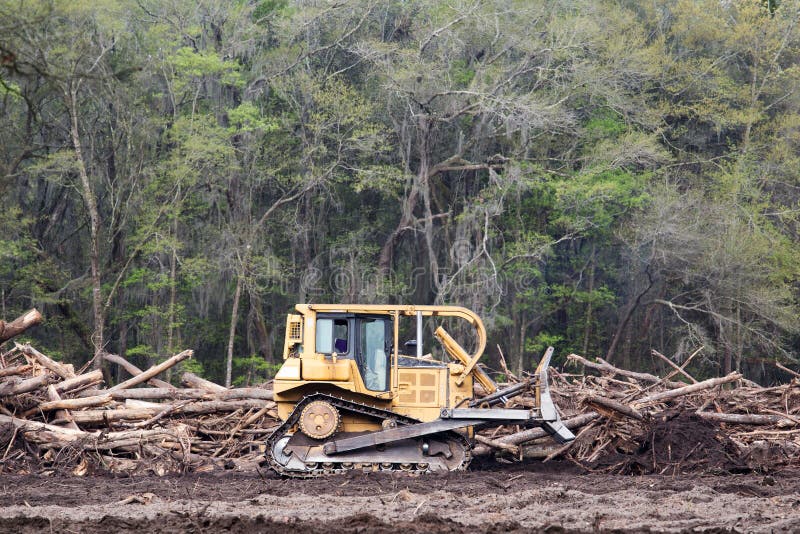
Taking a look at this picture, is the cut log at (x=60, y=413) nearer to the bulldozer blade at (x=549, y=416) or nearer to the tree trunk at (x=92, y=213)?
the bulldozer blade at (x=549, y=416)

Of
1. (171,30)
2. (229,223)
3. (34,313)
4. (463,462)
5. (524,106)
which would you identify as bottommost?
(463,462)

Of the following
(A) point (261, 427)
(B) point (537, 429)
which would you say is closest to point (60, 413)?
(A) point (261, 427)

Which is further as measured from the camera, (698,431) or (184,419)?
(184,419)

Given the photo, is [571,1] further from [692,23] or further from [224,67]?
[224,67]

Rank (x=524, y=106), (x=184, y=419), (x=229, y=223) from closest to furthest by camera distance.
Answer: (x=184, y=419)
(x=524, y=106)
(x=229, y=223)

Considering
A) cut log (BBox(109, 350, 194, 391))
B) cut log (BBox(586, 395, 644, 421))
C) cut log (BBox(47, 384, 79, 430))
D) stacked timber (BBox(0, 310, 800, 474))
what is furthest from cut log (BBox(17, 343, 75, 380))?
cut log (BBox(586, 395, 644, 421))

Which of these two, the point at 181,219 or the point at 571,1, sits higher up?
the point at 571,1

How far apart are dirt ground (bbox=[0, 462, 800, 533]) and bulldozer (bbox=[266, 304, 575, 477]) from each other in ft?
2.23

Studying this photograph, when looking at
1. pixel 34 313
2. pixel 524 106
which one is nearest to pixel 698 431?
pixel 34 313

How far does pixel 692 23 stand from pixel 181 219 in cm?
1915

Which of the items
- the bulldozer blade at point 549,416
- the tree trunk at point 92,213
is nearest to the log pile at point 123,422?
the bulldozer blade at point 549,416

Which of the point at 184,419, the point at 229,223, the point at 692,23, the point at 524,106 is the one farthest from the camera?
the point at 692,23

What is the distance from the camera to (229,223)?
1342 inches

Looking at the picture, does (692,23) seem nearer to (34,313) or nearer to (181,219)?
(181,219)
